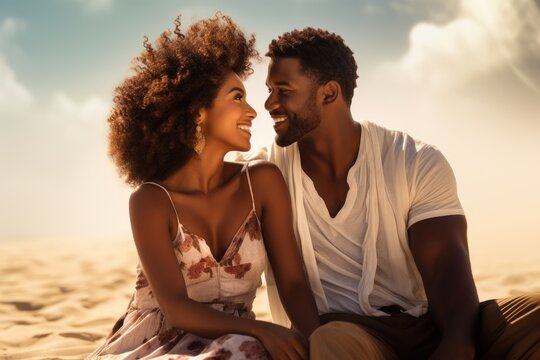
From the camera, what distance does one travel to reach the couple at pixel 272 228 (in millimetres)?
3326

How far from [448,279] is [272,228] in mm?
857

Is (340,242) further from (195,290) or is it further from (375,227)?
(195,290)

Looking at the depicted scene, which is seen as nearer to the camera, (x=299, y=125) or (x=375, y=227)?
(x=375, y=227)

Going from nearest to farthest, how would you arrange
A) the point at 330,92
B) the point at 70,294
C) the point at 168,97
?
1. the point at 168,97
2. the point at 330,92
3. the point at 70,294

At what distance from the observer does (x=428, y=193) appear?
3793mm

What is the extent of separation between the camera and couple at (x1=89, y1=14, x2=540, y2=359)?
3.33 meters

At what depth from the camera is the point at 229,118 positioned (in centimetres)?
357

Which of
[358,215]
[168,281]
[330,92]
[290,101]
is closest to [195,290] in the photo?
[168,281]

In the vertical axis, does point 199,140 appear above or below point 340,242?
above

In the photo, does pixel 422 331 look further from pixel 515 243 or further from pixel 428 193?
pixel 515 243

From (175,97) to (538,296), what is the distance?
1.80m

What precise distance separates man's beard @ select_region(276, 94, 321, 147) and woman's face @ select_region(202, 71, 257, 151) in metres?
0.47

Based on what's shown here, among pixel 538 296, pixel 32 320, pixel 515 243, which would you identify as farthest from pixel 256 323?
pixel 515 243

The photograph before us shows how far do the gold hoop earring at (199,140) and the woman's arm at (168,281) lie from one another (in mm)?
275
